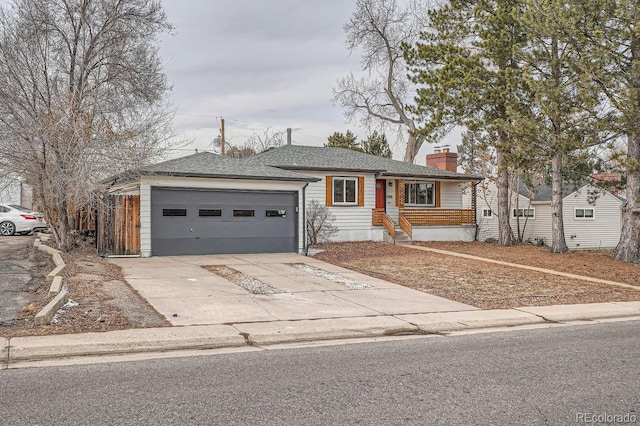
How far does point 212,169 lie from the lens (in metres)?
18.5

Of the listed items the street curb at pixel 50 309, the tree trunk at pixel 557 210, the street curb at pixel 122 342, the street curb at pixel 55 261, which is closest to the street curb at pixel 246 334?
the street curb at pixel 122 342

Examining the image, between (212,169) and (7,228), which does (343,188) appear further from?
(7,228)

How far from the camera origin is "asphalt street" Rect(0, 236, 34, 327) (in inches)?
344

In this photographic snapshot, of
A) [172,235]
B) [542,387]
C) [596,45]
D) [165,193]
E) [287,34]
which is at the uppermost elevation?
[287,34]

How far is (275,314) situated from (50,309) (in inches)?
137

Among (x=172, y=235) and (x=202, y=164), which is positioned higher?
(x=202, y=164)

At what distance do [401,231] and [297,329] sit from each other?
17.5 meters

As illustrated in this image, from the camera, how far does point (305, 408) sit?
494 centimetres

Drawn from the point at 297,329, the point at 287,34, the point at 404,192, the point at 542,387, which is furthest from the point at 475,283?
the point at 404,192

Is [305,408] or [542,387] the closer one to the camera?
[305,408]

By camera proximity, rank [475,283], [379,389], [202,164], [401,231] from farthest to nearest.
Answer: [401,231], [202,164], [475,283], [379,389]

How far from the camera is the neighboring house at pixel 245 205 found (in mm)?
17172

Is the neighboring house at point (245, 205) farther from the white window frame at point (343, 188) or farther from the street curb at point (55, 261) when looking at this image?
the street curb at point (55, 261)

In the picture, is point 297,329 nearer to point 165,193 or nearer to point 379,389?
point 379,389
